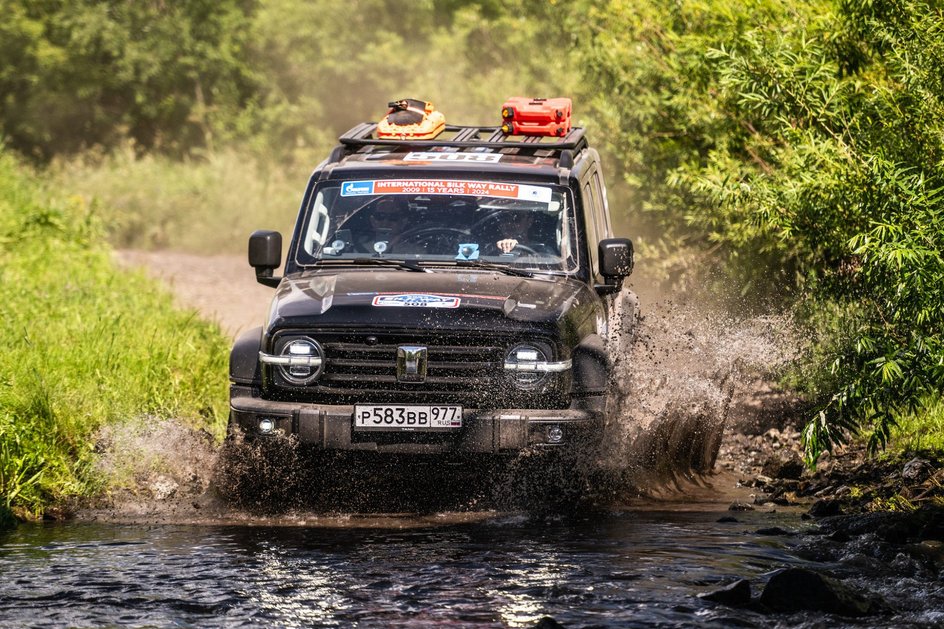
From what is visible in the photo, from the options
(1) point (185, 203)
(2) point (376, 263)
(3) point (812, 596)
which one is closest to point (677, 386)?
(2) point (376, 263)

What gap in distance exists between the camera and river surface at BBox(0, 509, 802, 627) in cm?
592

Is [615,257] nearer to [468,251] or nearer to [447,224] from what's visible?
[468,251]

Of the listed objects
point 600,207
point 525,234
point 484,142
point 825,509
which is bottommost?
point 825,509

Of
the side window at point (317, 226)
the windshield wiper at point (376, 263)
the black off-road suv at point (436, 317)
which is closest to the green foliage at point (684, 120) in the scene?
the black off-road suv at point (436, 317)

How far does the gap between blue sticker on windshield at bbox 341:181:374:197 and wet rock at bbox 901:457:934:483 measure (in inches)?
150

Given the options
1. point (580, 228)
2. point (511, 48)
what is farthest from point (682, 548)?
point (511, 48)

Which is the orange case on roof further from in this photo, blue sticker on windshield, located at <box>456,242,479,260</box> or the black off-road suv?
blue sticker on windshield, located at <box>456,242,479,260</box>

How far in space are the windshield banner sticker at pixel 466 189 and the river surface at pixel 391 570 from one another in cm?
204

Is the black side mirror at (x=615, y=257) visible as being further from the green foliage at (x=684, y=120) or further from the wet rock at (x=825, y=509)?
the wet rock at (x=825, y=509)

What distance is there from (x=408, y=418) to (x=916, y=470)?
3463mm

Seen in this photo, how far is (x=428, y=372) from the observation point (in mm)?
7691

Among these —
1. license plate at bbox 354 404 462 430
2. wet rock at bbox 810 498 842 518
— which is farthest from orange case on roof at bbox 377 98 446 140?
wet rock at bbox 810 498 842 518

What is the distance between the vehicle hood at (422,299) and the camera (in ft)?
25.2

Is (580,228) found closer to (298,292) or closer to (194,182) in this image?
(298,292)
